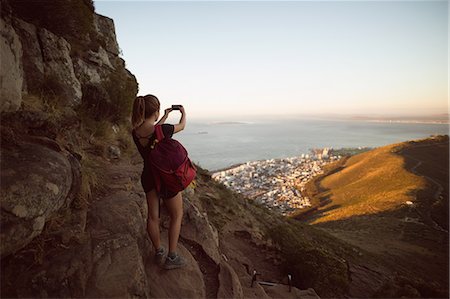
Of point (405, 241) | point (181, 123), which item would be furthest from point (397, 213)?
point (181, 123)

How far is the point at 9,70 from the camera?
132 inches

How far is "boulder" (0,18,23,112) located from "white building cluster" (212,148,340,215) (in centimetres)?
3521

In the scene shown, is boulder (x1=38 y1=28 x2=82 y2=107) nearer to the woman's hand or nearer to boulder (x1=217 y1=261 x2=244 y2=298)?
the woman's hand

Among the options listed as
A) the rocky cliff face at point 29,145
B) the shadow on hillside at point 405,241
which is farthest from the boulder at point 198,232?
the shadow on hillside at point 405,241

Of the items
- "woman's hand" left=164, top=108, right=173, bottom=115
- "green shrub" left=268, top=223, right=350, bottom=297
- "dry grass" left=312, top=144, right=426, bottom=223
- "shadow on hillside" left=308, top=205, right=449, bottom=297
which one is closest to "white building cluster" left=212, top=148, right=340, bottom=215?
"dry grass" left=312, top=144, right=426, bottom=223

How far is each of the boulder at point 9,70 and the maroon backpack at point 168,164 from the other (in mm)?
2137

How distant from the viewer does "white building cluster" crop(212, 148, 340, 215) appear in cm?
4567

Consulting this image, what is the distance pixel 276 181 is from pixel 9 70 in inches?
2444

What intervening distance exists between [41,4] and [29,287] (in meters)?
6.17

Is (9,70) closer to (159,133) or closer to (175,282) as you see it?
(159,133)

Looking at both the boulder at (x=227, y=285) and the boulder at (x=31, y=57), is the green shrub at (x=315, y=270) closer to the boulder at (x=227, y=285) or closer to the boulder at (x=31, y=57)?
the boulder at (x=227, y=285)

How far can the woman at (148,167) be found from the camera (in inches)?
131

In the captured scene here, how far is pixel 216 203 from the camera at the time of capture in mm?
12039

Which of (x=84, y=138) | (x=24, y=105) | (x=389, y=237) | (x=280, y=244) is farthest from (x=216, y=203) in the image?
(x=389, y=237)
